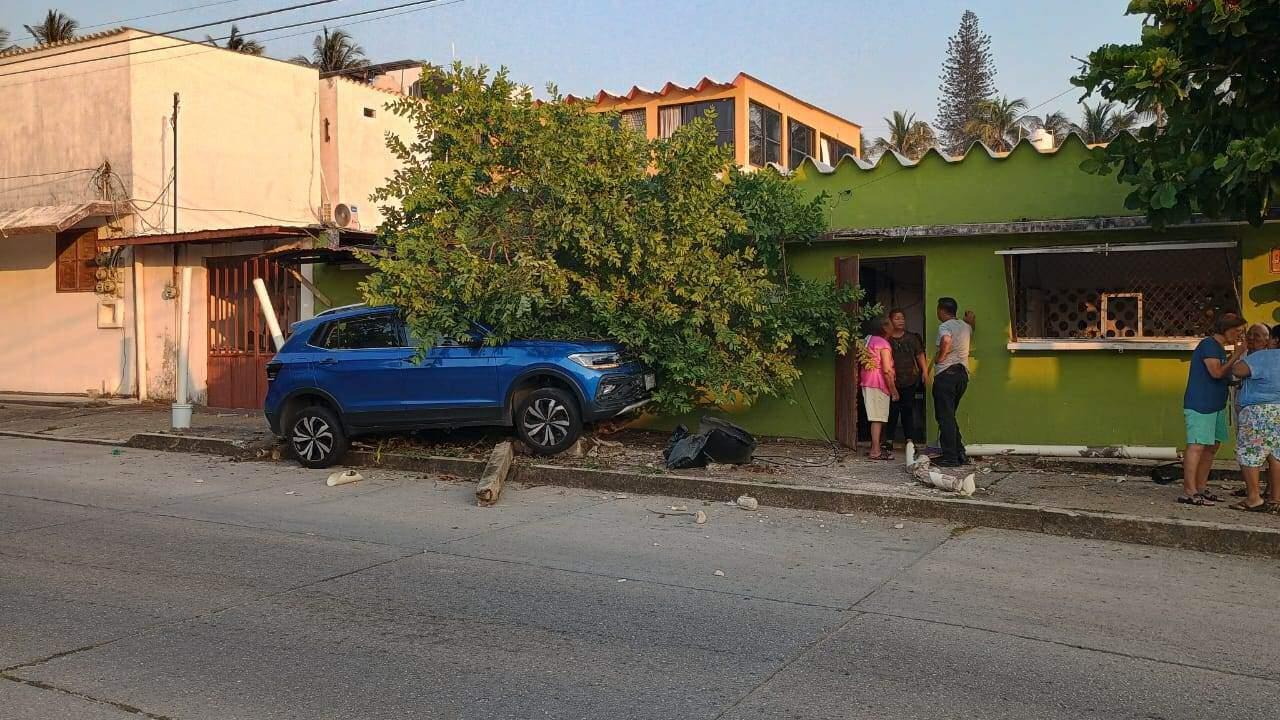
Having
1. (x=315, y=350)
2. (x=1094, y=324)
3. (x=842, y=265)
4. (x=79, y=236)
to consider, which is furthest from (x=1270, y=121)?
(x=79, y=236)

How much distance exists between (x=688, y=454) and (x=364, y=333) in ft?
13.3

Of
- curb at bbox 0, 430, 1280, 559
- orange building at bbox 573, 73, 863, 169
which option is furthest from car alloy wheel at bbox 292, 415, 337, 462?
orange building at bbox 573, 73, 863, 169

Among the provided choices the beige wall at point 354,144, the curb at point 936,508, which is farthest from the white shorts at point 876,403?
the beige wall at point 354,144

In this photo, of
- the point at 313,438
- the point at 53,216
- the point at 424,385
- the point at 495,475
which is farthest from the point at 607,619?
the point at 53,216

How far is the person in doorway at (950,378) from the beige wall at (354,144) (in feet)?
44.3

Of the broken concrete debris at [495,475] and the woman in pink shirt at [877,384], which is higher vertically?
the woman in pink shirt at [877,384]

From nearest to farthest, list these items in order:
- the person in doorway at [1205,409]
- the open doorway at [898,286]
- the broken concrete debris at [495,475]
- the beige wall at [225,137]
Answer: the person in doorway at [1205,409] → the broken concrete debris at [495,475] → the open doorway at [898,286] → the beige wall at [225,137]

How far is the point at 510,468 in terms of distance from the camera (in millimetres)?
10594

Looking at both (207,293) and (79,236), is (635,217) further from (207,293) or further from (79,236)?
(79,236)

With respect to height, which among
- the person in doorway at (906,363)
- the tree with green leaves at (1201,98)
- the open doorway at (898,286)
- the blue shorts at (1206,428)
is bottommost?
the blue shorts at (1206,428)

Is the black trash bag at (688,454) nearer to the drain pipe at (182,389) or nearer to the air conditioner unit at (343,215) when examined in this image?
the drain pipe at (182,389)

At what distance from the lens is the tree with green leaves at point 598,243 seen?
1105cm

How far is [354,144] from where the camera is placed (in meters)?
21.7

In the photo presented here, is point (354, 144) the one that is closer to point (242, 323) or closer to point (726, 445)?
point (242, 323)
